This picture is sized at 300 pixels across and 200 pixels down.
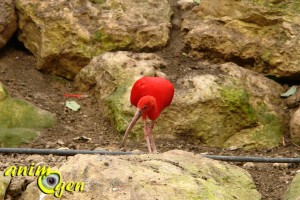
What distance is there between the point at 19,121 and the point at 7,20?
128 centimetres

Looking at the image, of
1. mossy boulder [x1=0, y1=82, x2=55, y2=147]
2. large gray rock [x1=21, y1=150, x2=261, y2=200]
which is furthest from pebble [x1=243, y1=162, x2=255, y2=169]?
mossy boulder [x1=0, y1=82, x2=55, y2=147]

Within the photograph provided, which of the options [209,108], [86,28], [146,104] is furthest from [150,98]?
[86,28]

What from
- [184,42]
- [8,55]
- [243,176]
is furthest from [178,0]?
[243,176]

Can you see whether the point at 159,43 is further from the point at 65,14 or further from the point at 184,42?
the point at 65,14

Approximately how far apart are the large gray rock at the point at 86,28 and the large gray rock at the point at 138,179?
2.84 meters

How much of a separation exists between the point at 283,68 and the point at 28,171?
10.7ft

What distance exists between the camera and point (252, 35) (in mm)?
6113

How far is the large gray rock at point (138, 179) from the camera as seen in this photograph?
118 inches

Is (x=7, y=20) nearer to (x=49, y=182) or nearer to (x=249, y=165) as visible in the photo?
(x=249, y=165)

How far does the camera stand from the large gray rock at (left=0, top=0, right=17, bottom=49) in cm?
627

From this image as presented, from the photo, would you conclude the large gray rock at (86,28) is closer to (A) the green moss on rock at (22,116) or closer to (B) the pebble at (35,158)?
(A) the green moss on rock at (22,116)

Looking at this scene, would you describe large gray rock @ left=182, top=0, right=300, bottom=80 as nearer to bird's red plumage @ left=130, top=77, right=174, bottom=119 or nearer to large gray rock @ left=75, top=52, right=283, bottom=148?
large gray rock @ left=75, top=52, right=283, bottom=148

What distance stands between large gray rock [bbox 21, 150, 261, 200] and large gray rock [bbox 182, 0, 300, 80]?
108 inches

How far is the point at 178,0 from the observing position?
667 cm
